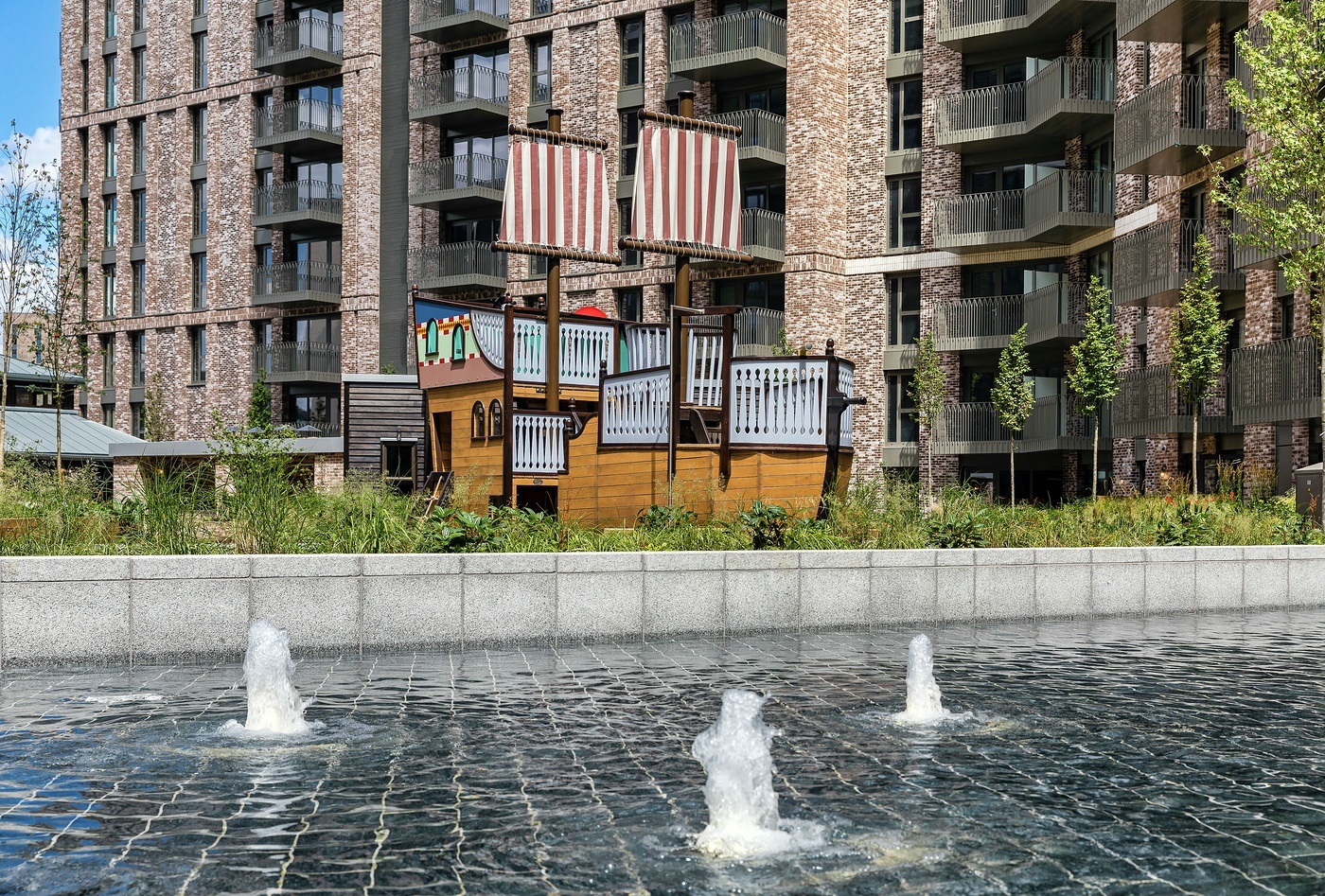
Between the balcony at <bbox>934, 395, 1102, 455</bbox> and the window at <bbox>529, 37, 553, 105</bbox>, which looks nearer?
the balcony at <bbox>934, 395, 1102, 455</bbox>

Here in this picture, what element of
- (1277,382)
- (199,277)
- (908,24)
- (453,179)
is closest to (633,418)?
(1277,382)

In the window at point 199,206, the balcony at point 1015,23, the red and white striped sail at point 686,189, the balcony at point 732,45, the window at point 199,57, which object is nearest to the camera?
the red and white striped sail at point 686,189

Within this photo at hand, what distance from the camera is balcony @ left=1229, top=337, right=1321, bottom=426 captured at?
2577cm

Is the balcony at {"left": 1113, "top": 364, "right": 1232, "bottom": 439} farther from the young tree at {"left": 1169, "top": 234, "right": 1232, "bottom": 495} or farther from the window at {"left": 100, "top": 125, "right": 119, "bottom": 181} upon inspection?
the window at {"left": 100, "top": 125, "right": 119, "bottom": 181}

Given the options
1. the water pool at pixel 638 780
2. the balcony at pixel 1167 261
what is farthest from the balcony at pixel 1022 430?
the water pool at pixel 638 780

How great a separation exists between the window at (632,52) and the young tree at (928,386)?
1318cm

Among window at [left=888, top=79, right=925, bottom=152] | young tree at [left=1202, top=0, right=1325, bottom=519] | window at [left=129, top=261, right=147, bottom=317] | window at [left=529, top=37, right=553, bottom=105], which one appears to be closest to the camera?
young tree at [left=1202, top=0, right=1325, bottom=519]

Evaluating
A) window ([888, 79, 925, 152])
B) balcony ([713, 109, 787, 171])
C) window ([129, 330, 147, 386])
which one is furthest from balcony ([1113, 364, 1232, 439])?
window ([129, 330, 147, 386])

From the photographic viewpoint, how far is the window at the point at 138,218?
195 feet

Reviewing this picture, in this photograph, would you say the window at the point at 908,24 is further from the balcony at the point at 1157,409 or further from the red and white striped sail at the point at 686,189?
the red and white striped sail at the point at 686,189

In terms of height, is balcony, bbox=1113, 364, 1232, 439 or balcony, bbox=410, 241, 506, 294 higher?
balcony, bbox=410, 241, 506, 294

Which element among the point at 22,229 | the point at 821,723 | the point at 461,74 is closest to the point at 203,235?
the point at 461,74

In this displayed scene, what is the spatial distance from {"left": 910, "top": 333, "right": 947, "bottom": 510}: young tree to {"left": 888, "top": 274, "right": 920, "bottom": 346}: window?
221cm

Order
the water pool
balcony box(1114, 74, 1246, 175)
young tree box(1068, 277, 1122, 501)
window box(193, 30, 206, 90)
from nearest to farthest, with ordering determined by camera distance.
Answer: the water pool < balcony box(1114, 74, 1246, 175) < young tree box(1068, 277, 1122, 501) < window box(193, 30, 206, 90)
